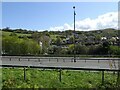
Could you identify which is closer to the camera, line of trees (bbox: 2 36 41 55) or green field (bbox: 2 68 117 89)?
green field (bbox: 2 68 117 89)

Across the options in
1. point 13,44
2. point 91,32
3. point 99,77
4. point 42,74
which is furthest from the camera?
point 91,32

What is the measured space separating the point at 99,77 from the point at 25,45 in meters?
54.0

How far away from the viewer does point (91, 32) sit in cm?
12050

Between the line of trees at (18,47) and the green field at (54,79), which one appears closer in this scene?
the green field at (54,79)

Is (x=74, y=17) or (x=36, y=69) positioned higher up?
(x=74, y=17)

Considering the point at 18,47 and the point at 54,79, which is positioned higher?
the point at 54,79

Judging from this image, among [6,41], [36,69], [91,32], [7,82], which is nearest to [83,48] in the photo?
[6,41]

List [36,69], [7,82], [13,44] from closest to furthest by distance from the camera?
[7,82], [36,69], [13,44]

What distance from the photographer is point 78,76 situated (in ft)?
50.1

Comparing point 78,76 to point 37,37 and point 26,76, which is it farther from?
point 37,37

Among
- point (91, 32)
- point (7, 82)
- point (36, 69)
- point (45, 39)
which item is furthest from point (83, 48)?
point (91, 32)

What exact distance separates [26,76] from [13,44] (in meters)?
53.5

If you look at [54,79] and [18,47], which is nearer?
[54,79]

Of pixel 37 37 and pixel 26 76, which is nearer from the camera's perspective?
pixel 26 76
